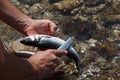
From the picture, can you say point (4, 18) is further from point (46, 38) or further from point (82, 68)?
point (82, 68)

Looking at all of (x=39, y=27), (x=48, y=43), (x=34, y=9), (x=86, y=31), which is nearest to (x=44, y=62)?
(x=48, y=43)

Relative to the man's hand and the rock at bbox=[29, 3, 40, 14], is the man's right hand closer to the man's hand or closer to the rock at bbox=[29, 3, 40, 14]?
the man's hand

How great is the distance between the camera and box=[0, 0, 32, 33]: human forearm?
18.6 feet

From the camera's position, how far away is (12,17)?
573 centimetres

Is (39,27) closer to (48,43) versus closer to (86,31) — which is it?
(48,43)

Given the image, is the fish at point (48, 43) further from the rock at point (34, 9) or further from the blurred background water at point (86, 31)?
the rock at point (34, 9)

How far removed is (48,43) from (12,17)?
2.45 feet

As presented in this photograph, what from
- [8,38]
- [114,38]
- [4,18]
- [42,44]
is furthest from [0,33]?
[114,38]

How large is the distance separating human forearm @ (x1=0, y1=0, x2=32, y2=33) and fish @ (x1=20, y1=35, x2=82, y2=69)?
0.29 meters

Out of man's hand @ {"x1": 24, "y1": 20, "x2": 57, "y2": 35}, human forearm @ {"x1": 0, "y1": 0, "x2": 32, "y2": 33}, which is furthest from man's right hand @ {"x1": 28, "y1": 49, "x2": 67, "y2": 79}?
human forearm @ {"x1": 0, "y1": 0, "x2": 32, "y2": 33}

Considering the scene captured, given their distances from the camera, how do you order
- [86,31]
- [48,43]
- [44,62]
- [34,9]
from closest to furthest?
[44,62], [48,43], [86,31], [34,9]

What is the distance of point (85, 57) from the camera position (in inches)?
233

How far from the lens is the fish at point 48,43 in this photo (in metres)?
5.41

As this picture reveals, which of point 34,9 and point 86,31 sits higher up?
point 34,9
